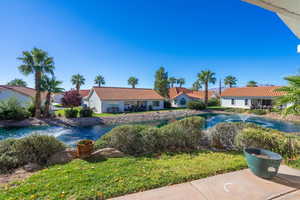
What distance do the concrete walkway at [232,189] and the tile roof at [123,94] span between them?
19.0m

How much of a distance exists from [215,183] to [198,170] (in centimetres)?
60

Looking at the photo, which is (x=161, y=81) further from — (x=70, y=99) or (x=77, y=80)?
(x=77, y=80)

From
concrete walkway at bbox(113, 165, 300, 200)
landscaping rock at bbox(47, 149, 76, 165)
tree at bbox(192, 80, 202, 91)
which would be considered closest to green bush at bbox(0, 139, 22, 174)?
landscaping rock at bbox(47, 149, 76, 165)

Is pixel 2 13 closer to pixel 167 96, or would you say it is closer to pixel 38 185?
pixel 38 185

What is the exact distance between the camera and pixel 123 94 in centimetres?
2323

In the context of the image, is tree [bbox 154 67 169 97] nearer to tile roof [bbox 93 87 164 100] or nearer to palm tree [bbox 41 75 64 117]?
A: tile roof [bbox 93 87 164 100]

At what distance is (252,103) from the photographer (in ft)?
80.1

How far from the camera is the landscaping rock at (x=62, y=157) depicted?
13.7ft

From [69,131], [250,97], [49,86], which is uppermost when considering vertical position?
[49,86]

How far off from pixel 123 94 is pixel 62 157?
19177 millimetres

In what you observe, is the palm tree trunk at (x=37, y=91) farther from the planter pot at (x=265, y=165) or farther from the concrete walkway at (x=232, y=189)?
the planter pot at (x=265, y=165)

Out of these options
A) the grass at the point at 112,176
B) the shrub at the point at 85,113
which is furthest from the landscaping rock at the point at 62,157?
the shrub at the point at 85,113

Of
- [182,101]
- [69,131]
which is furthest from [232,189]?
[182,101]

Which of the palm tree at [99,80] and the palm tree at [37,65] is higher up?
the palm tree at [99,80]
